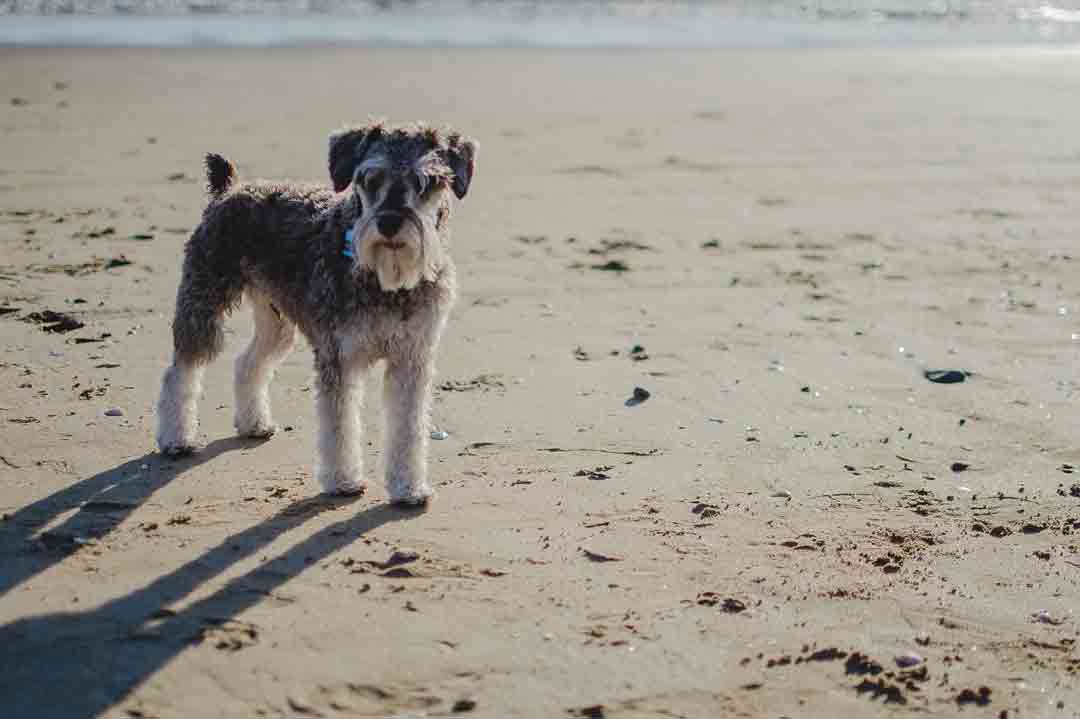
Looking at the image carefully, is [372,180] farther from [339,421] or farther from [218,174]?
[218,174]

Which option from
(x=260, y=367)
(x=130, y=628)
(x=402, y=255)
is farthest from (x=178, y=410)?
(x=130, y=628)

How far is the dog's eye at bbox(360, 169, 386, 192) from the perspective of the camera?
5855mm

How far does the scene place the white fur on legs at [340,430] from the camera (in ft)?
20.9

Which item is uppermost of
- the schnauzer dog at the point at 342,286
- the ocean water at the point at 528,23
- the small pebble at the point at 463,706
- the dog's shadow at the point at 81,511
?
the ocean water at the point at 528,23

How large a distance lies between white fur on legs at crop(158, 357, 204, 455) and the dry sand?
149 mm

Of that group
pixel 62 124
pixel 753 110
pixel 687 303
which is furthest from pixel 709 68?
pixel 687 303

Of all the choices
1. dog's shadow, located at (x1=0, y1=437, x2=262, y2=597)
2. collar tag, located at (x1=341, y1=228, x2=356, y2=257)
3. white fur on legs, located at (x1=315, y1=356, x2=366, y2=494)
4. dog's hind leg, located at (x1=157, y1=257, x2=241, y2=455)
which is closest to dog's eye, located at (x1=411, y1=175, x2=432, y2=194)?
collar tag, located at (x1=341, y1=228, x2=356, y2=257)

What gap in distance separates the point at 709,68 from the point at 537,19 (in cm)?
863

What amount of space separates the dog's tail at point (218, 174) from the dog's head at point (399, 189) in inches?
46.5

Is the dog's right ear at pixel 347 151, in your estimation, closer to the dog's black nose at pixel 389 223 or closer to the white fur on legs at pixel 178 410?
the dog's black nose at pixel 389 223

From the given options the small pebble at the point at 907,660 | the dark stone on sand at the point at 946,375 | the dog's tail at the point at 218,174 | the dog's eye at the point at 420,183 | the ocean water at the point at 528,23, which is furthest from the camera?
the ocean water at the point at 528,23

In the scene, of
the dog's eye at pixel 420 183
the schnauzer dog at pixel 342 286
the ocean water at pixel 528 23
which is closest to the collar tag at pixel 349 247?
the schnauzer dog at pixel 342 286

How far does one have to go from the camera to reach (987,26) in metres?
31.4

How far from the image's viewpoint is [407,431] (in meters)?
6.44
